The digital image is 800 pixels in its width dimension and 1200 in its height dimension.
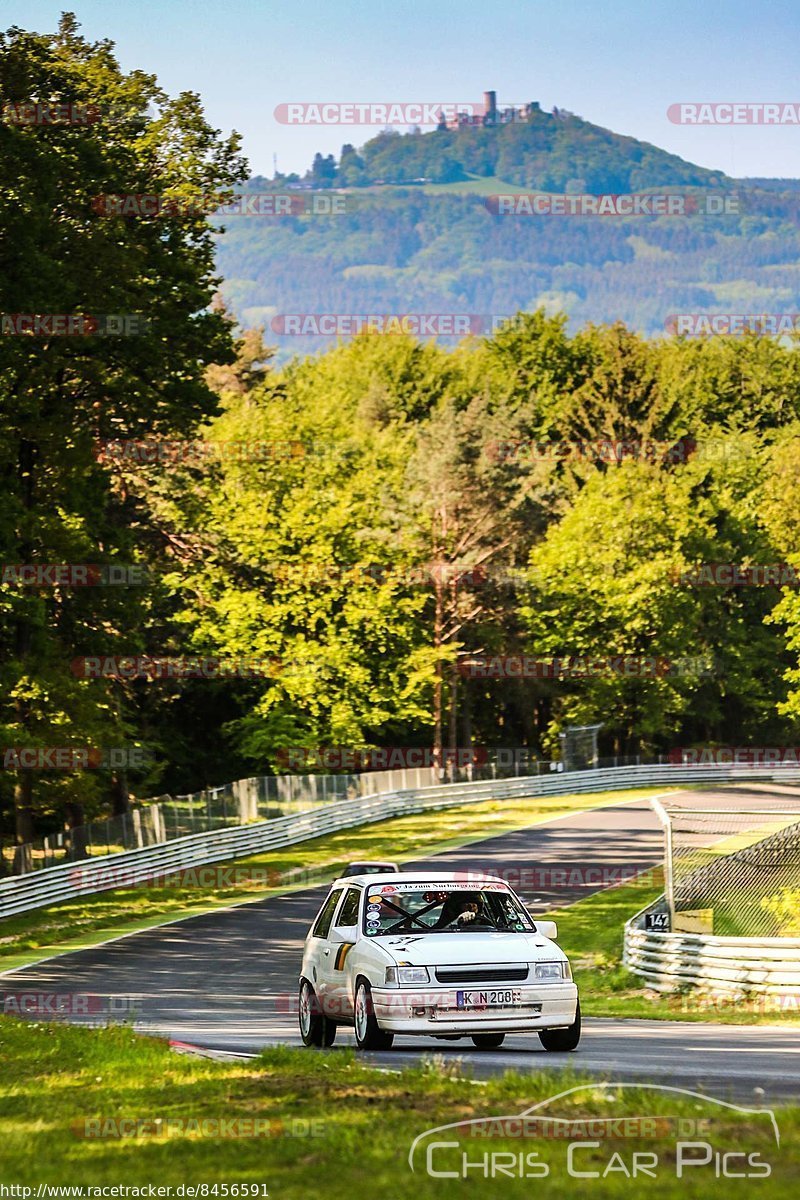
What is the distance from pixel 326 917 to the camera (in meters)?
14.9

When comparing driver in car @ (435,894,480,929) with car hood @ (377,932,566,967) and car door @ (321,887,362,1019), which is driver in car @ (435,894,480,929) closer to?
car hood @ (377,932,566,967)

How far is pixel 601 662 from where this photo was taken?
7419cm

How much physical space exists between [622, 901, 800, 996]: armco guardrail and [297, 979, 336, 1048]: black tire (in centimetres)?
795

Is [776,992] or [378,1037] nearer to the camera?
[378,1037]

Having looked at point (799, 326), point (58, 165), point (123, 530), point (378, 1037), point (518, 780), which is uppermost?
point (799, 326)

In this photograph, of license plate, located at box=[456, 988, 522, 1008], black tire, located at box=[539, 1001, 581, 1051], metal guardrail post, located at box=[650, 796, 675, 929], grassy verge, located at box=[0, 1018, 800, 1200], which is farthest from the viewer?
metal guardrail post, located at box=[650, 796, 675, 929]

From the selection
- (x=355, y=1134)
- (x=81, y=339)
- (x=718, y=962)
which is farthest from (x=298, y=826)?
(x=355, y=1134)

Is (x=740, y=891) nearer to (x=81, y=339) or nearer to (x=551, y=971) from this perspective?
(x=551, y=971)

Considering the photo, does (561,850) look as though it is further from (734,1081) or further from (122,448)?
(734,1081)

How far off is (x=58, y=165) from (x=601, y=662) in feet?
154

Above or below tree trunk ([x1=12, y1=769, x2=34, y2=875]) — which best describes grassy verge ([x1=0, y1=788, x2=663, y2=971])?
below

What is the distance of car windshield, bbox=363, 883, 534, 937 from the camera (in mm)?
13641

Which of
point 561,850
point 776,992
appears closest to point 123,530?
point 561,850

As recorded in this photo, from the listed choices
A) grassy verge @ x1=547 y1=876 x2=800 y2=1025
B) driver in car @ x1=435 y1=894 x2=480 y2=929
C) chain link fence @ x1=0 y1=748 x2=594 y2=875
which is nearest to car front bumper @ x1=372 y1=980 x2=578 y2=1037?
driver in car @ x1=435 y1=894 x2=480 y2=929
